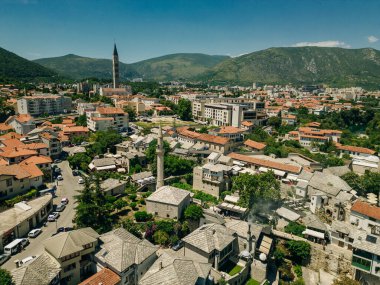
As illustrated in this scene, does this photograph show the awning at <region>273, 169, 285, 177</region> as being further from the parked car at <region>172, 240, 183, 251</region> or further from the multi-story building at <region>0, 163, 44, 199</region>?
the multi-story building at <region>0, 163, 44, 199</region>

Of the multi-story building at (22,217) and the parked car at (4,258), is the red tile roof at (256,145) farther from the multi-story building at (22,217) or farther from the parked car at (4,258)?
the parked car at (4,258)

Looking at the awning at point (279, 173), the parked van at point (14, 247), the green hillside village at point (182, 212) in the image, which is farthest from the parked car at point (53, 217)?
the awning at point (279, 173)

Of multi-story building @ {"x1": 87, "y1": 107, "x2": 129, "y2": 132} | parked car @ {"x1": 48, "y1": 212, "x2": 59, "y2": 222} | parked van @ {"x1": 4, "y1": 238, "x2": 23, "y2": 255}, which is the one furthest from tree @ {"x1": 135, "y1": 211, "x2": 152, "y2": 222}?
multi-story building @ {"x1": 87, "y1": 107, "x2": 129, "y2": 132}

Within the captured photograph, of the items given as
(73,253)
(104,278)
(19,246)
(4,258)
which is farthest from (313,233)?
(4,258)

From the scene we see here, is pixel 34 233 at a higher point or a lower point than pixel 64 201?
lower

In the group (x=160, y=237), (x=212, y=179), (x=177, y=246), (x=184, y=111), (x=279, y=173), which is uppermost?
(x=184, y=111)

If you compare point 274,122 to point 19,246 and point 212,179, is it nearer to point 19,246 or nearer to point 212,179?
point 212,179

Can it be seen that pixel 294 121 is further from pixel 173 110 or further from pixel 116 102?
pixel 116 102
